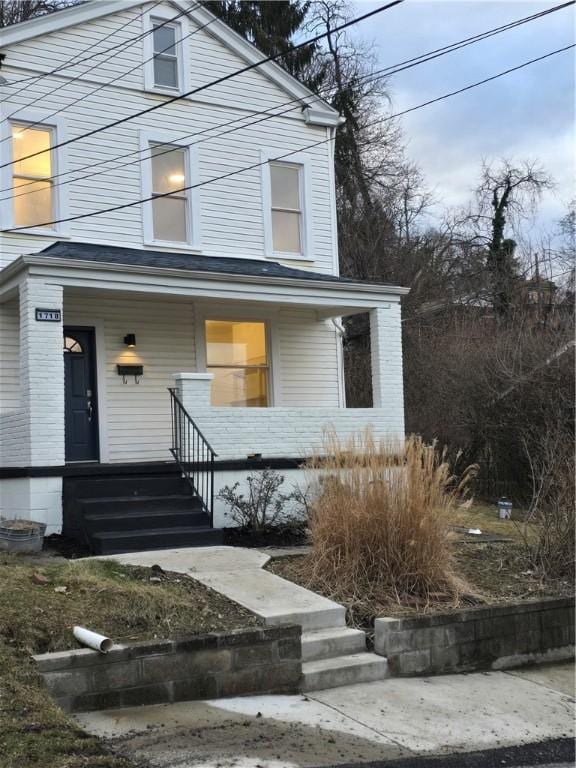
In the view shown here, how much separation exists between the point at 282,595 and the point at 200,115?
30.7 ft

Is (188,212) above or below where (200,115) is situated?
below

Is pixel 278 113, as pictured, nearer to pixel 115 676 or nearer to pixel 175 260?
pixel 175 260

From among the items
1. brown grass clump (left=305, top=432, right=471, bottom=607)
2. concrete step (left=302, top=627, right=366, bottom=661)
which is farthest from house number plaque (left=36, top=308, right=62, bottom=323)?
concrete step (left=302, top=627, right=366, bottom=661)

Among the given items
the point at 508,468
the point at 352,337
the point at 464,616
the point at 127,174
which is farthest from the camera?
the point at 352,337

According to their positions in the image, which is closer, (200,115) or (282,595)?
(282,595)

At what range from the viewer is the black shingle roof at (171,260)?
1051cm

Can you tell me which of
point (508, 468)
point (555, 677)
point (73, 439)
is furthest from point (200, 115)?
point (555, 677)

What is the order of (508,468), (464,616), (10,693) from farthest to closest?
(508,468)
(464,616)
(10,693)

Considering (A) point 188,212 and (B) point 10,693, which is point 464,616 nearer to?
(B) point 10,693

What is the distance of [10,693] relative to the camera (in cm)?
406

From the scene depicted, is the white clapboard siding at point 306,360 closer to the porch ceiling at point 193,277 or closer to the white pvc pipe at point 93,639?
the porch ceiling at point 193,277

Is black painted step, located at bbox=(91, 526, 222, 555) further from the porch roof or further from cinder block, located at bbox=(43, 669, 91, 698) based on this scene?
the porch roof

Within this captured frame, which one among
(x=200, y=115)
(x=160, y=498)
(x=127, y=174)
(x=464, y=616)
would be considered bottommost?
(x=464, y=616)

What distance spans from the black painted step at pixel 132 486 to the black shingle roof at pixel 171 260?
2.75 m
